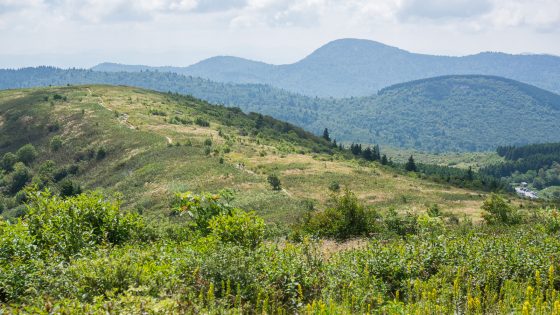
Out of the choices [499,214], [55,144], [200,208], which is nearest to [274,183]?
[499,214]

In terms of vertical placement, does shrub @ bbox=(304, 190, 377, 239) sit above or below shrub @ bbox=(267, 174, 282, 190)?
above

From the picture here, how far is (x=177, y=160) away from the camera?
6675cm

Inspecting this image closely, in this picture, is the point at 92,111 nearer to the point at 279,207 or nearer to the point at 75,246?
the point at 279,207

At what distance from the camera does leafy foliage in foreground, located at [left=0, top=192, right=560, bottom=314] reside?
867cm

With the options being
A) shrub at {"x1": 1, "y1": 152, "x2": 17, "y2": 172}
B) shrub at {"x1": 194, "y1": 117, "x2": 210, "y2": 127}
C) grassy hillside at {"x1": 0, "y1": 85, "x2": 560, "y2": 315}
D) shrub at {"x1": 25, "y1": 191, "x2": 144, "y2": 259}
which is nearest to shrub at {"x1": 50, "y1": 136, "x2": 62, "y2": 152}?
shrub at {"x1": 1, "y1": 152, "x2": 17, "y2": 172}

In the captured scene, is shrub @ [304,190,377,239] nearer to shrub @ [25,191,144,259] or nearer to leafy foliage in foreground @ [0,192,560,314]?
leafy foliage in foreground @ [0,192,560,314]

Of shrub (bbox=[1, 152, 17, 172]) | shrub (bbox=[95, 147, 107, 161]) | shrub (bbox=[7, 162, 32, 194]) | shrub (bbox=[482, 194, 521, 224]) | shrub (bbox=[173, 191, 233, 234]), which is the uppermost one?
shrub (bbox=[173, 191, 233, 234])

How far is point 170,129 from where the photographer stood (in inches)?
3423

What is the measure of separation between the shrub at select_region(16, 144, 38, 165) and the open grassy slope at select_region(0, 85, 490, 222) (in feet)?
5.20

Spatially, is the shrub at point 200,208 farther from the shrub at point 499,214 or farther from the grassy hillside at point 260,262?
the shrub at point 499,214

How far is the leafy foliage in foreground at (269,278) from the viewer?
8672 mm

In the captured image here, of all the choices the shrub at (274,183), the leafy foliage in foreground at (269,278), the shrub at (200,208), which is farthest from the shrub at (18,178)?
the leafy foliage in foreground at (269,278)

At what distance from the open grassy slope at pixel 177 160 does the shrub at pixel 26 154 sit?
1.59 m

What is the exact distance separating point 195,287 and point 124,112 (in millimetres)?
95949
